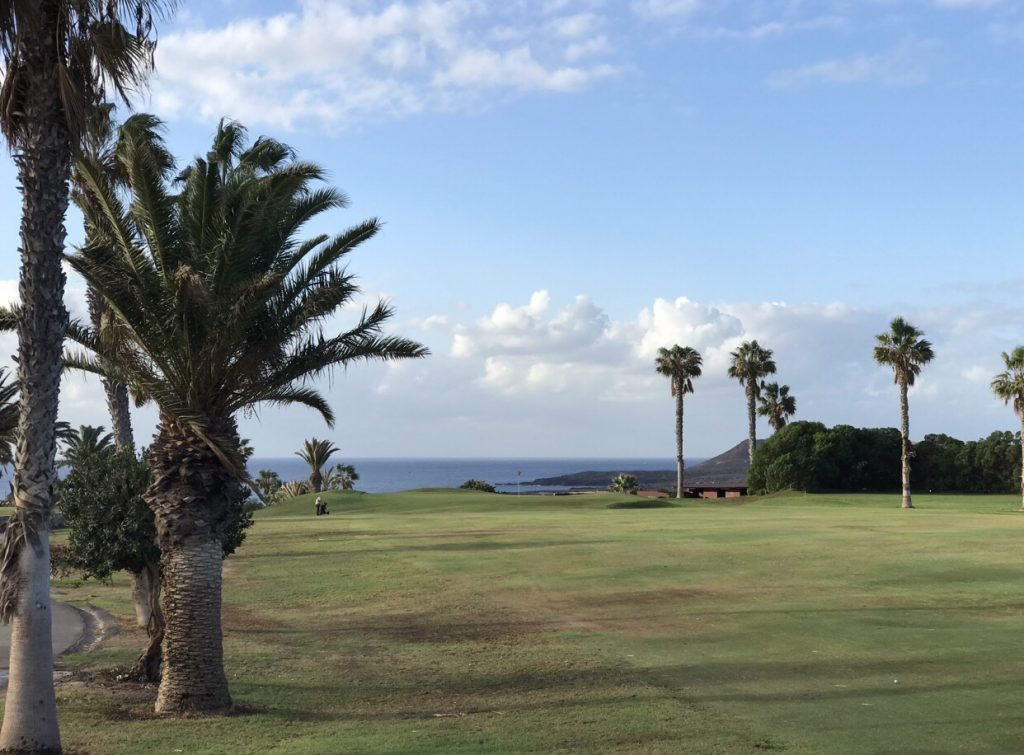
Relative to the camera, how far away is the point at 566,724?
41.1 feet

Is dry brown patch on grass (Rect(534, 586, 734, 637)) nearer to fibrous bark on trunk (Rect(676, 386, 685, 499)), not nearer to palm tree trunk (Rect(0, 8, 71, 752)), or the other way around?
palm tree trunk (Rect(0, 8, 71, 752))

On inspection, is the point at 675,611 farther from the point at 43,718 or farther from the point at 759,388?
the point at 759,388

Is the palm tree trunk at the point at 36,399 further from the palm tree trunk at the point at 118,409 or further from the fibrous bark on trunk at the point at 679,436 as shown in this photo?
the fibrous bark on trunk at the point at 679,436

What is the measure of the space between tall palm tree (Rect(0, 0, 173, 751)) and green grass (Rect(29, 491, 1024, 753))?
1.40 m

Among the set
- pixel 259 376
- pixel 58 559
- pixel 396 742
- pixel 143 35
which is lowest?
pixel 396 742

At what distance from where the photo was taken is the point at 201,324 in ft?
44.7

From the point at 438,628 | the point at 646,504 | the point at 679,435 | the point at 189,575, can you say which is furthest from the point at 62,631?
the point at 679,435

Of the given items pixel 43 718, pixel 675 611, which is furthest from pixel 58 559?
pixel 675 611

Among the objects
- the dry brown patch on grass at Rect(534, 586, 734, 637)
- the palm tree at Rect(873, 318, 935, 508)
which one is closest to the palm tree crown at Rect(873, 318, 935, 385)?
the palm tree at Rect(873, 318, 935, 508)

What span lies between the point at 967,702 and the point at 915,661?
2678 mm

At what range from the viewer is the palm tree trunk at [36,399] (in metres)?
11.0

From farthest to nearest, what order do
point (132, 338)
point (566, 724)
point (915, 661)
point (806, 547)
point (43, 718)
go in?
point (806, 547)
point (915, 661)
point (132, 338)
point (566, 724)
point (43, 718)

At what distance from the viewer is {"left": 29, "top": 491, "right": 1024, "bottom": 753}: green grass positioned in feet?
39.7

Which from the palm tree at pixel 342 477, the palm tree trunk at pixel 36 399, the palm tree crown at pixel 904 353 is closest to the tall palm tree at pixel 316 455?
the palm tree at pixel 342 477
